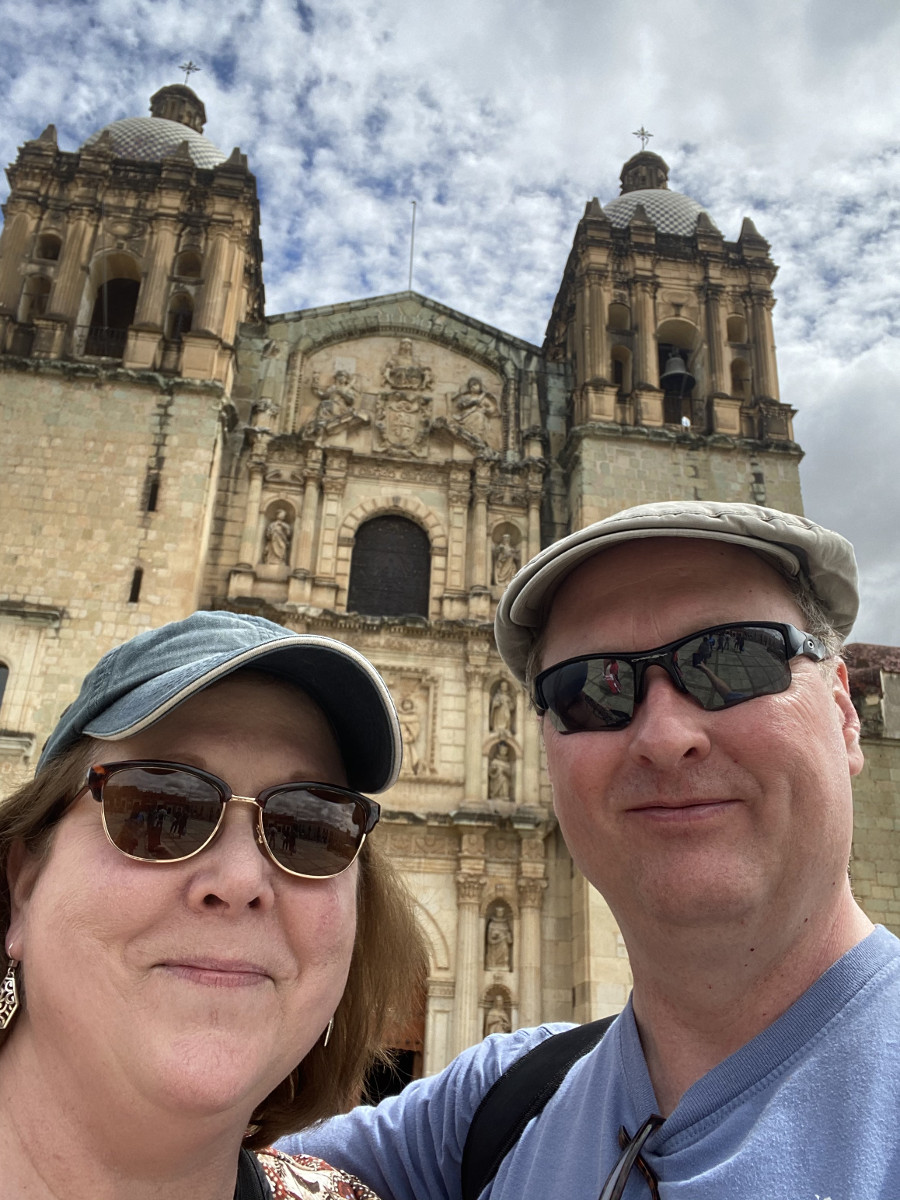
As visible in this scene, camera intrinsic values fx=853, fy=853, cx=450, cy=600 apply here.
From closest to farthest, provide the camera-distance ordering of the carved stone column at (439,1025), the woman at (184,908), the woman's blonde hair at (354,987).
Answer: the woman at (184,908)
the woman's blonde hair at (354,987)
the carved stone column at (439,1025)

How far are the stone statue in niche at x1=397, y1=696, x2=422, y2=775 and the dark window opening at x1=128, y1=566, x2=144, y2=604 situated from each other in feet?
13.9

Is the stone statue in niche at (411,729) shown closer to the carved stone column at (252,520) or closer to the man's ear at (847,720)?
the carved stone column at (252,520)

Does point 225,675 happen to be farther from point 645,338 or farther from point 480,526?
point 645,338

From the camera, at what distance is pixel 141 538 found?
508 inches

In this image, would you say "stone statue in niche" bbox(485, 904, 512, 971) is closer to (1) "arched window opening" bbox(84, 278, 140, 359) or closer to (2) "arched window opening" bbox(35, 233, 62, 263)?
(1) "arched window opening" bbox(84, 278, 140, 359)

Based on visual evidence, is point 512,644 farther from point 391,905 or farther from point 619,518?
point 391,905

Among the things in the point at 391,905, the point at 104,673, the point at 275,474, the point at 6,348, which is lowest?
the point at 391,905

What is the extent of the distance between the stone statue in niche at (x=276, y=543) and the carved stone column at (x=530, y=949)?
19.5 feet

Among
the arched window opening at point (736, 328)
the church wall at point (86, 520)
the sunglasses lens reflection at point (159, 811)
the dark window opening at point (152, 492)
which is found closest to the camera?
the sunglasses lens reflection at point (159, 811)

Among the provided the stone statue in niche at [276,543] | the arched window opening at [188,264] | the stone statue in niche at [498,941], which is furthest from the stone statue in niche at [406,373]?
the stone statue in niche at [498,941]

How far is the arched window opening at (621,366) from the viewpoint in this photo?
645 inches

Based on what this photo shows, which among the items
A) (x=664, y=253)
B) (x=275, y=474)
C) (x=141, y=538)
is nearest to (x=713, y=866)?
(x=141, y=538)

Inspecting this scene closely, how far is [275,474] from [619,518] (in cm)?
1329

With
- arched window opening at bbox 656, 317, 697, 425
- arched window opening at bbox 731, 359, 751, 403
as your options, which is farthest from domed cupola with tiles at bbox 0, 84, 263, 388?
arched window opening at bbox 731, 359, 751, 403
